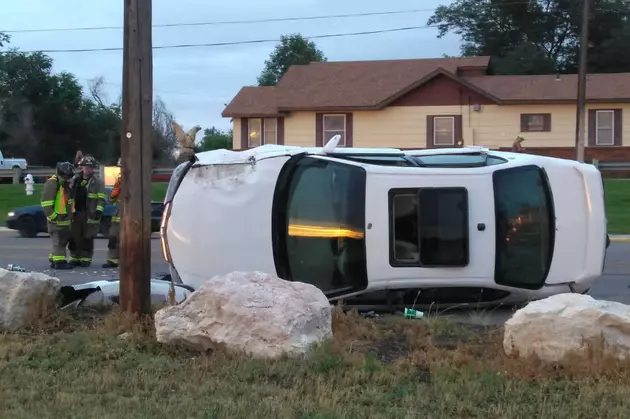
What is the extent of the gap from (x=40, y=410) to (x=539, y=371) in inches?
120

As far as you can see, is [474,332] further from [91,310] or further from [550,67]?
[550,67]

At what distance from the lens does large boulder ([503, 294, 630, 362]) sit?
5574 mm

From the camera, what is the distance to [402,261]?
311 inches

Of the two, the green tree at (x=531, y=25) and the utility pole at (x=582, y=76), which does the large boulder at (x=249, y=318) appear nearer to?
the utility pole at (x=582, y=76)

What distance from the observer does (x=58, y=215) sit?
1290 cm

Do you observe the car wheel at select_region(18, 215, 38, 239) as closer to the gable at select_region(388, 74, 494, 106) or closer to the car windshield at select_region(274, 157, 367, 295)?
the car windshield at select_region(274, 157, 367, 295)

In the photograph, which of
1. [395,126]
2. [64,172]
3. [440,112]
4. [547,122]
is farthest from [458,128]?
[64,172]

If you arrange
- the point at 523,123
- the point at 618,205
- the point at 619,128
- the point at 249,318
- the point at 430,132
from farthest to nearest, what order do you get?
the point at 430,132 → the point at 523,123 → the point at 619,128 → the point at 618,205 → the point at 249,318

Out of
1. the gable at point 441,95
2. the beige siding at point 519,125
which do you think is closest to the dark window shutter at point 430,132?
the gable at point 441,95

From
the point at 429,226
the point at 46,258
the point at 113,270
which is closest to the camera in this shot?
the point at 429,226

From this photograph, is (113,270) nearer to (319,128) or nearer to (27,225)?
(27,225)

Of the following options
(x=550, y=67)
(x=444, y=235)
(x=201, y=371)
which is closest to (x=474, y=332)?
(x=444, y=235)

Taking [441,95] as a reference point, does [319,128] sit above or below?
below

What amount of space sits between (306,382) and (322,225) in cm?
279
